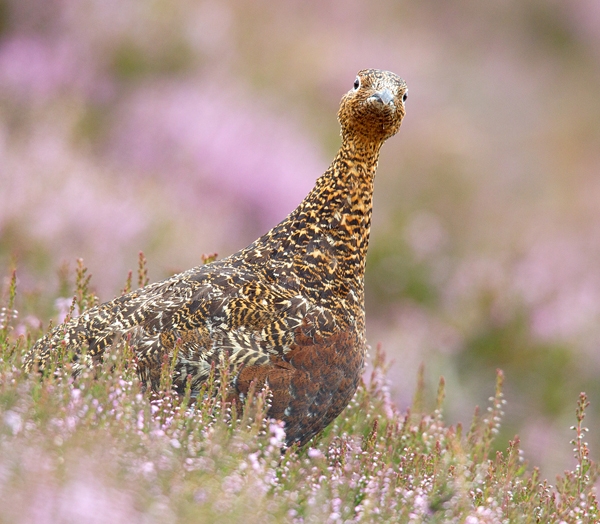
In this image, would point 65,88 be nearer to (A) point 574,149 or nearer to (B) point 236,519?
(B) point 236,519

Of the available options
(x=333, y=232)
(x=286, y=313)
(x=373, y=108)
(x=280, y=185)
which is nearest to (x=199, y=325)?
(x=286, y=313)

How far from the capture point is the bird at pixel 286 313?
3.46 metres

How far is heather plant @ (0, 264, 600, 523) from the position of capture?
7.23ft

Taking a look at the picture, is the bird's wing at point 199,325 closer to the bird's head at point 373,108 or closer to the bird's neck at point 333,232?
the bird's neck at point 333,232

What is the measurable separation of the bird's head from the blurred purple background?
→ 1545 millimetres

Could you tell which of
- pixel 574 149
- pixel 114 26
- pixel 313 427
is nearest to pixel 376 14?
pixel 574 149

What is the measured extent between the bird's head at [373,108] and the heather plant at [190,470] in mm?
1330

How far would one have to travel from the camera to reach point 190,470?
266 cm

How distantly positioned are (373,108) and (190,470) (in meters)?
1.92

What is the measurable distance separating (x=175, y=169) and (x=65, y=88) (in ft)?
5.05

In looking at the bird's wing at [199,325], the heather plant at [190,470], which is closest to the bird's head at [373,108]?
the bird's wing at [199,325]

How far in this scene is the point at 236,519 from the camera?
7.77 feet

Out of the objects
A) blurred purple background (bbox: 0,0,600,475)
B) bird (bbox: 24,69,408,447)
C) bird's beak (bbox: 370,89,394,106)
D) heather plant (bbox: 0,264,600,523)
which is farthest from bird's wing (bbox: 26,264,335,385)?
blurred purple background (bbox: 0,0,600,475)

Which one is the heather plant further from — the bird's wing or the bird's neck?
the bird's neck
